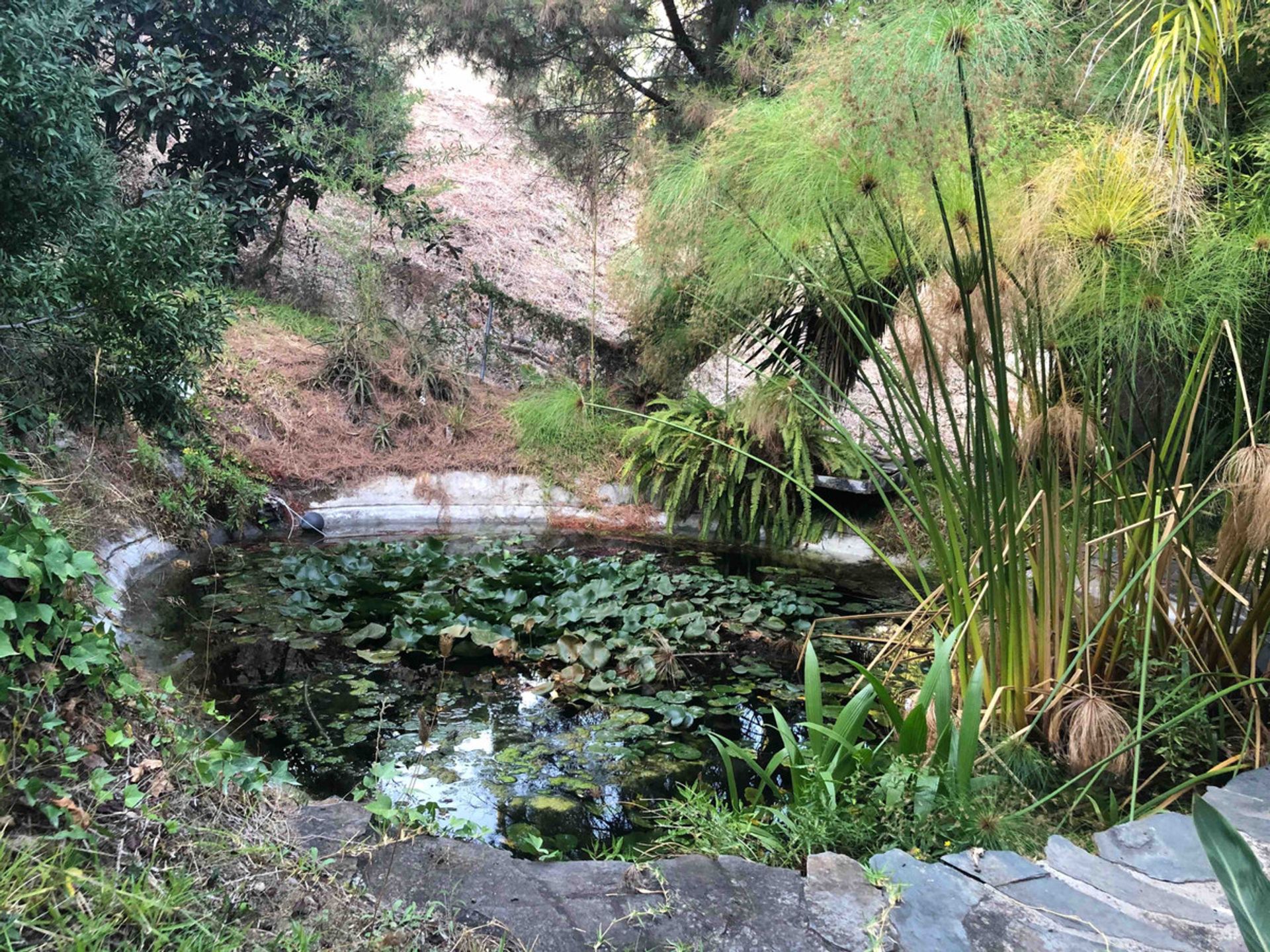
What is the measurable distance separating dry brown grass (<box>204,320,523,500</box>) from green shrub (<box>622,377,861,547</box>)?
4.25 ft

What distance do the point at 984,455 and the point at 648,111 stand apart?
6293mm

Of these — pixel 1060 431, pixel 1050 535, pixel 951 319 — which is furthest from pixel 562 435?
pixel 1050 535

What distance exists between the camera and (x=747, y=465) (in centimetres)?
631

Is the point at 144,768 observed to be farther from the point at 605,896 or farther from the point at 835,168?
the point at 835,168

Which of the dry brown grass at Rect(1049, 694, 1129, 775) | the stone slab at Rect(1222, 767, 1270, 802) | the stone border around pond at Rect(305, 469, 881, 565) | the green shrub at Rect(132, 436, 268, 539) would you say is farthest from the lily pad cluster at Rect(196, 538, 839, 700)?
the stone slab at Rect(1222, 767, 1270, 802)

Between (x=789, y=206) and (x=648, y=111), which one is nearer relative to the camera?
(x=789, y=206)

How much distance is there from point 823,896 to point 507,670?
6.52 feet

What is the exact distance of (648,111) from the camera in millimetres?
7703

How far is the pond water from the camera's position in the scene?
8.47 feet

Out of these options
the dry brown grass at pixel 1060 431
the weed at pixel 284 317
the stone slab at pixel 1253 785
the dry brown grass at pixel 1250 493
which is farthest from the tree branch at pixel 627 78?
the stone slab at pixel 1253 785

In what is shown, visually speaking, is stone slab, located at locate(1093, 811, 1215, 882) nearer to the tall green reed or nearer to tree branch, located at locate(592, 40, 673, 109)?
the tall green reed

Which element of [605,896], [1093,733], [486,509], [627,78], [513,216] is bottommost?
[486,509]

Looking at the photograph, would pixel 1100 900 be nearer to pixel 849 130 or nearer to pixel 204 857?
pixel 204 857

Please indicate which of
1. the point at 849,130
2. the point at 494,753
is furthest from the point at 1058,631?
the point at 494,753
